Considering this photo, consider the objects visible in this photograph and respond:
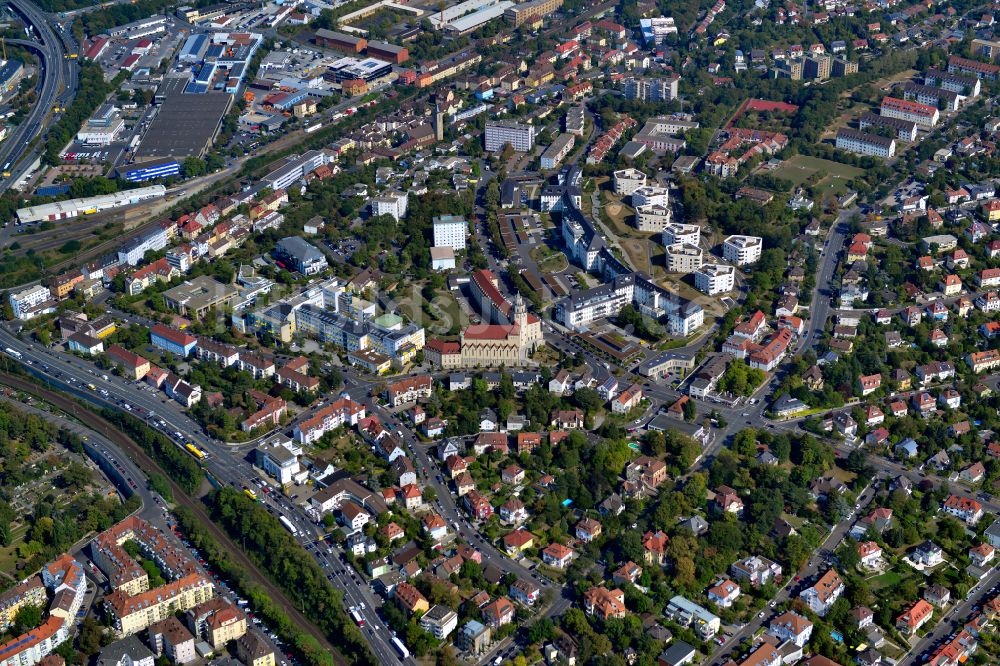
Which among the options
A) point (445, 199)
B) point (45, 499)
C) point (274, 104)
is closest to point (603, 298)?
point (445, 199)

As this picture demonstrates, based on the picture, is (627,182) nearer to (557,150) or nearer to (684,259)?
(557,150)

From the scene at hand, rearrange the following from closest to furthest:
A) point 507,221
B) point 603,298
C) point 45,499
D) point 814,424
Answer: point 45,499 → point 814,424 → point 603,298 → point 507,221

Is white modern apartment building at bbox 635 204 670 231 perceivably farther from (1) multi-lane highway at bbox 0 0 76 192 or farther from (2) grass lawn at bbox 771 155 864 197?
(1) multi-lane highway at bbox 0 0 76 192

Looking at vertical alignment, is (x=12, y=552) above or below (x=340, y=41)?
above

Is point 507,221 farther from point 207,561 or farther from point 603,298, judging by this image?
point 207,561

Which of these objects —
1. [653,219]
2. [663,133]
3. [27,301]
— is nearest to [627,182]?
[653,219]

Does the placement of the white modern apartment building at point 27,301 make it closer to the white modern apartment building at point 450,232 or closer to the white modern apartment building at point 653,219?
the white modern apartment building at point 450,232
